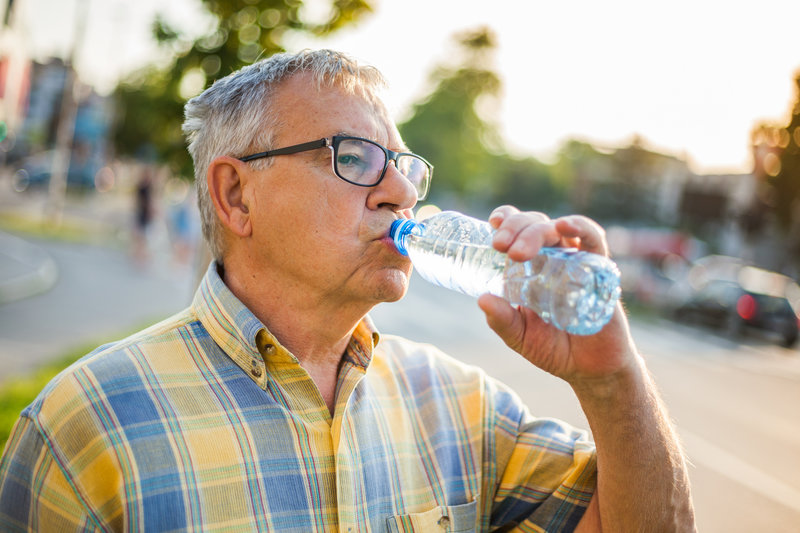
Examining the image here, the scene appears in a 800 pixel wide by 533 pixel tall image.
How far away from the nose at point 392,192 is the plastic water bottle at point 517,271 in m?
0.06

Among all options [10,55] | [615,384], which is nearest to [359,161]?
[615,384]

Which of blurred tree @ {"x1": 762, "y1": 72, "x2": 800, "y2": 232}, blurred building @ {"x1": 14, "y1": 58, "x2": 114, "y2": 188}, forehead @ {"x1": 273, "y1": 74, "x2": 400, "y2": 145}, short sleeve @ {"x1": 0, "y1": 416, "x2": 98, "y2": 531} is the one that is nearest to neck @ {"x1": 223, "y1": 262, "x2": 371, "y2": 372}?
forehead @ {"x1": 273, "y1": 74, "x2": 400, "y2": 145}

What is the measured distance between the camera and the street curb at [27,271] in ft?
32.4

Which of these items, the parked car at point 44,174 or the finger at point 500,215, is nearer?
the finger at point 500,215

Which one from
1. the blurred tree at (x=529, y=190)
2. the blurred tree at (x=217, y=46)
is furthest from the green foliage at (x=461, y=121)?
the blurred tree at (x=217, y=46)

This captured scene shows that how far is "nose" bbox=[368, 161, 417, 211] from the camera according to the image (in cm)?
188

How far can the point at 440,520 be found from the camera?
1.77m

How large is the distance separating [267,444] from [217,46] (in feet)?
11.7

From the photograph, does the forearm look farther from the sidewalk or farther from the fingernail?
the sidewalk

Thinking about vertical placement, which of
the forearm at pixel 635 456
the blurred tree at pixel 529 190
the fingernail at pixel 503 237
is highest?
the blurred tree at pixel 529 190

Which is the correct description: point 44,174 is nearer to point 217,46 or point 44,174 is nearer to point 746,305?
point 746,305

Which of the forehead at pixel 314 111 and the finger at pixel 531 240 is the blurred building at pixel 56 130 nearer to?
the forehead at pixel 314 111

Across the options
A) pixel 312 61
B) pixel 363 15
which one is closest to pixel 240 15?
pixel 363 15

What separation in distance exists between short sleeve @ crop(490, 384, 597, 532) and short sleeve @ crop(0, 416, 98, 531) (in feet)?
3.62
